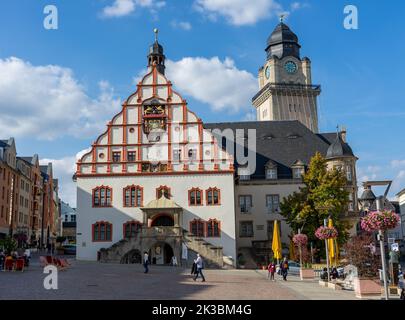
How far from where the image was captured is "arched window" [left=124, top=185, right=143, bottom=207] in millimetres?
48062

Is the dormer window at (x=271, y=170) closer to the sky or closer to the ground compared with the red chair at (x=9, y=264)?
closer to the sky

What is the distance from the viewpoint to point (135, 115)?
4953cm

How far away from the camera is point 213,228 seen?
156 ft

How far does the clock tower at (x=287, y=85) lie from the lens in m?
83.0

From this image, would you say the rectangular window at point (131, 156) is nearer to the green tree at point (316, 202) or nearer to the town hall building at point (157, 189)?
the town hall building at point (157, 189)

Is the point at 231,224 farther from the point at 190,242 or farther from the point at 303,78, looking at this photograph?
the point at 303,78

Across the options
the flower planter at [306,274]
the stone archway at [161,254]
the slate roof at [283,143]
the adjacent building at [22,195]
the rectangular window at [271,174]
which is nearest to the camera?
the flower planter at [306,274]

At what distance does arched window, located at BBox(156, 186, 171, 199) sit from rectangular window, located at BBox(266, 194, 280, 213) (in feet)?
43.7

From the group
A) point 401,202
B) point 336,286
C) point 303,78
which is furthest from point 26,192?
point 401,202

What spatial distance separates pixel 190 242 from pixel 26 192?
4325 centimetres

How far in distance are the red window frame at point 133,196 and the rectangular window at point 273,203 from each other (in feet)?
51.2

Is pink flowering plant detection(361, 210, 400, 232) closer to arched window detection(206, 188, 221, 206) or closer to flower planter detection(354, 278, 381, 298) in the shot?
flower planter detection(354, 278, 381, 298)

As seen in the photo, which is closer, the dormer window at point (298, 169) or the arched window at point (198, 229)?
the arched window at point (198, 229)

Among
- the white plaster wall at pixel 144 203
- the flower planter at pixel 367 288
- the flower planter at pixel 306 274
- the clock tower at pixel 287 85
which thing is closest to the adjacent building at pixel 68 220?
the clock tower at pixel 287 85
